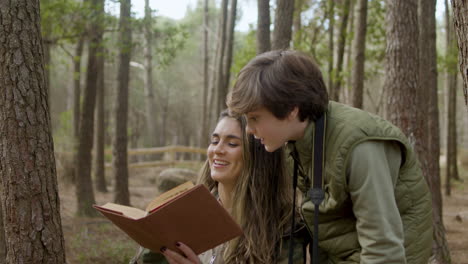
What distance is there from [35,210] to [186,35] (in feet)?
28.2

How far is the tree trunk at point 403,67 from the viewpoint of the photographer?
5.97 metres

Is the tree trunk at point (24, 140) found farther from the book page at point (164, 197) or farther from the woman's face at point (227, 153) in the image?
the woman's face at point (227, 153)

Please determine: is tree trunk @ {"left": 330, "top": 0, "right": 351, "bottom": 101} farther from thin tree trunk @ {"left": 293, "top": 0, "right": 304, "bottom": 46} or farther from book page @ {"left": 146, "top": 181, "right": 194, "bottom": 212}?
book page @ {"left": 146, "top": 181, "right": 194, "bottom": 212}

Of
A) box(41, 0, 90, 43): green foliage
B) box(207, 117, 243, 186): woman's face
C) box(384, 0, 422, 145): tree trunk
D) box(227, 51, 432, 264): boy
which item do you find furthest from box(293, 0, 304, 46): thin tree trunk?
box(227, 51, 432, 264): boy

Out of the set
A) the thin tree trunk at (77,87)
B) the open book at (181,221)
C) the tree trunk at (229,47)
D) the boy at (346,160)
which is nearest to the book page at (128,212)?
the open book at (181,221)

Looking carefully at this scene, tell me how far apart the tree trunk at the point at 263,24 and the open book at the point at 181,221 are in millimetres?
4708

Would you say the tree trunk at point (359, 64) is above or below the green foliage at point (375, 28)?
below

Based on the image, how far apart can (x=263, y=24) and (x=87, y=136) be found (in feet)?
15.5

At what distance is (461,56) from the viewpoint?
229 cm

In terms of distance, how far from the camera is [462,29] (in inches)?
88.7

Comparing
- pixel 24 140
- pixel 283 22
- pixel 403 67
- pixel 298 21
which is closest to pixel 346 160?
pixel 24 140

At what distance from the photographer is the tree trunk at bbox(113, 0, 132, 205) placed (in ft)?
33.0

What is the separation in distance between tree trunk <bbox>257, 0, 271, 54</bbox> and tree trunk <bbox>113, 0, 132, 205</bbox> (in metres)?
3.84

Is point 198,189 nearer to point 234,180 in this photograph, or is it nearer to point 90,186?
point 234,180
